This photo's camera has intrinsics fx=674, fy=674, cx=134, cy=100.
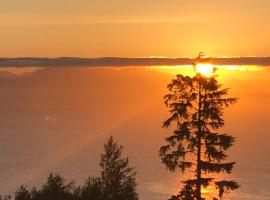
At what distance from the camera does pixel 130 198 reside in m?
37.7

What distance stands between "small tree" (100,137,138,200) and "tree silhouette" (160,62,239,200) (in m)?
13.6

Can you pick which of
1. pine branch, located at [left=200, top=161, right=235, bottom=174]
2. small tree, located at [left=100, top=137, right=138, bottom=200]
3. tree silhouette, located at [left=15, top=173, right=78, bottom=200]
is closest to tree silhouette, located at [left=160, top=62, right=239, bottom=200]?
pine branch, located at [left=200, top=161, right=235, bottom=174]

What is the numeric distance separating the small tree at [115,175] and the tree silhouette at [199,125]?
13554mm

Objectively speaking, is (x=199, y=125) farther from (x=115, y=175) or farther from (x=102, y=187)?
(x=115, y=175)

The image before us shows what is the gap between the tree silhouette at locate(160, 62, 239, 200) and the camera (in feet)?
79.8

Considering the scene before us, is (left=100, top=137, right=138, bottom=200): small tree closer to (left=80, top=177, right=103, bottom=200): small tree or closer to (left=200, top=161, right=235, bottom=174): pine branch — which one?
(left=80, top=177, right=103, bottom=200): small tree

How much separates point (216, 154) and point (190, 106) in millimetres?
1973

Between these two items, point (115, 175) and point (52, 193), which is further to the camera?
point (115, 175)

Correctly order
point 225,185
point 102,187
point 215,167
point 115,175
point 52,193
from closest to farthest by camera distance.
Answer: point 215,167, point 225,185, point 52,193, point 102,187, point 115,175

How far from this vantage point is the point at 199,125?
2450 centimetres

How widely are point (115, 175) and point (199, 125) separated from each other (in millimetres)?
15824

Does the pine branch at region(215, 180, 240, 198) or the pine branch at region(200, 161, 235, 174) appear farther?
the pine branch at region(215, 180, 240, 198)

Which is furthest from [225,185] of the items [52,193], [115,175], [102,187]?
[115,175]

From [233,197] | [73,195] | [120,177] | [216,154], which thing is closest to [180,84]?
[216,154]
